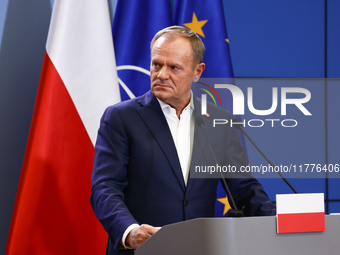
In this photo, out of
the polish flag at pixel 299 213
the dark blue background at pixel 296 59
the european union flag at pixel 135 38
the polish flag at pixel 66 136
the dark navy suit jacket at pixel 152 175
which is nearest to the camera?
the polish flag at pixel 299 213

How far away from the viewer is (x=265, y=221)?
82 cm

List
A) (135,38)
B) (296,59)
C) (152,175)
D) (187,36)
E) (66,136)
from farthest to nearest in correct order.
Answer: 1. (296,59)
2. (135,38)
3. (66,136)
4. (187,36)
5. (152,175)

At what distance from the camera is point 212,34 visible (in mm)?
2309

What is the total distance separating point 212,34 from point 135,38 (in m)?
0.49

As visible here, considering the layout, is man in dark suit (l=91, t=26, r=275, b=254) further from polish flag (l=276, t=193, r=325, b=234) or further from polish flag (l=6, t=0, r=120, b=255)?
polish flag (l=6, t=0, r=120, b=255)

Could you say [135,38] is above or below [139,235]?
above

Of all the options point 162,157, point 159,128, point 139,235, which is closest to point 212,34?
point 159,128

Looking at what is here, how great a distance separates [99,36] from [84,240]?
1.15 meters

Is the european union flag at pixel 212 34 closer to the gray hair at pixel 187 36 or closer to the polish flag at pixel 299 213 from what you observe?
the gray hair at pixel 187 36

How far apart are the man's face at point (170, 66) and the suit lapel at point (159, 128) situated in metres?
0.07

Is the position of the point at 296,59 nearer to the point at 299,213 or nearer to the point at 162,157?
the point at 162,157

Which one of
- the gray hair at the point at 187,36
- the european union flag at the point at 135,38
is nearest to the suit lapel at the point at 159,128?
the gray hair at the point at 187,36

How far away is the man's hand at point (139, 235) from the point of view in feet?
3.22

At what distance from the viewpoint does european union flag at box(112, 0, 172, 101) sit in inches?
88.0
